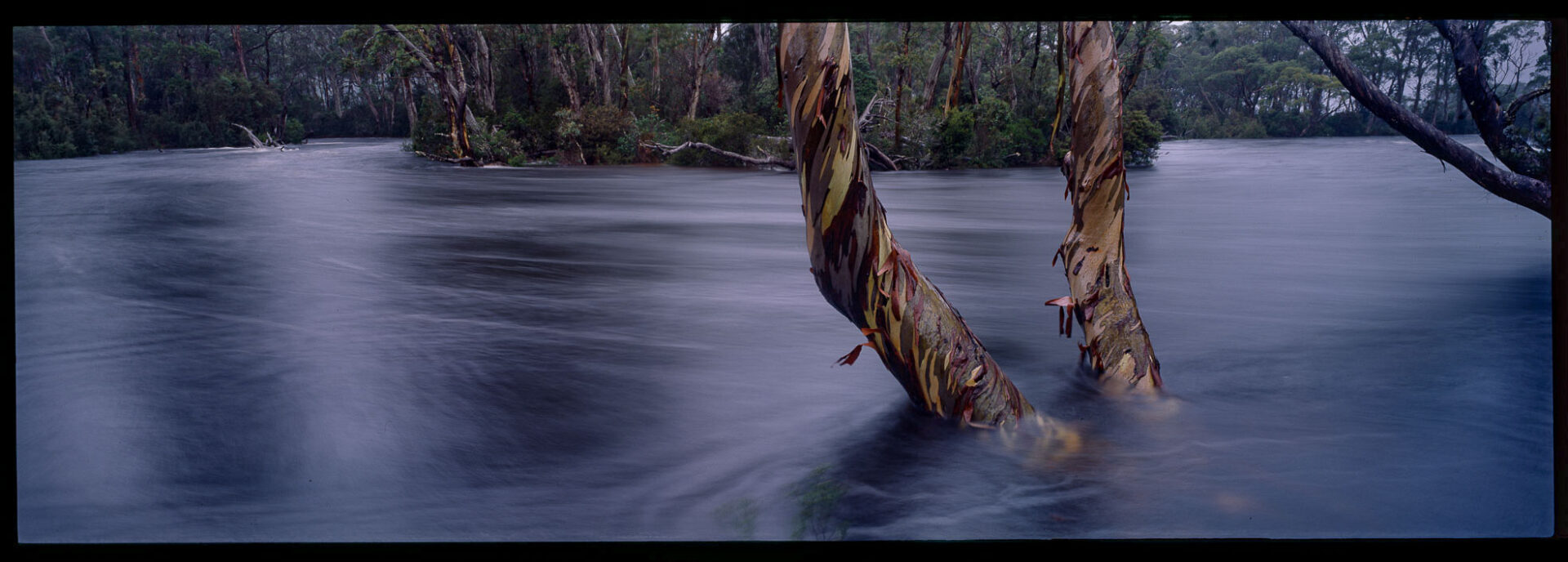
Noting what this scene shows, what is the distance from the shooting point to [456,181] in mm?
7422

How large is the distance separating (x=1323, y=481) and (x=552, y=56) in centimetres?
458

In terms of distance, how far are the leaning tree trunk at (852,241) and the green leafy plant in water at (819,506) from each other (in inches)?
19.0

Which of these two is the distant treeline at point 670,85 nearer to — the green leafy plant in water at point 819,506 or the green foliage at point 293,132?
the green foliage at point 293,132

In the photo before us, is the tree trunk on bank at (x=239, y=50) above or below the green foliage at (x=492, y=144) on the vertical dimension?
above

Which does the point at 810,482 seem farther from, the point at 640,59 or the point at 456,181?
the point at 456,181

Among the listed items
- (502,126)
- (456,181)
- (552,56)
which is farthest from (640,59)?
(456,181)

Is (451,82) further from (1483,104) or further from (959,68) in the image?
(1483,104)

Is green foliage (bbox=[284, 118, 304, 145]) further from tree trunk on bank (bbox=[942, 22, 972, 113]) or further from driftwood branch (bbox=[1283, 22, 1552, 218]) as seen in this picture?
driftwood branch (bbox=[1283, 22, 1552, 218])

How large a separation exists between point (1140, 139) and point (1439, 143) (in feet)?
4.49

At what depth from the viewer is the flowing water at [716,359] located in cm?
318

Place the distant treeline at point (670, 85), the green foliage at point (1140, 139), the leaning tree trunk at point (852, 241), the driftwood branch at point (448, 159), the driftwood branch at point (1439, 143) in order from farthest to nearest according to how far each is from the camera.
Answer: the driftwood branch at point (448, 159) → the green foliage at point (1140, 139) → the distant treeline at point (670, 85) → the driftwood branch at point (1439, 143) → the leaning tree trunk at point (852, 241)

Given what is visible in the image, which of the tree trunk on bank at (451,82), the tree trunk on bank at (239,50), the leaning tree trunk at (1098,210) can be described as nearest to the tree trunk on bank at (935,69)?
the leaning tree trunk at (1098,210)

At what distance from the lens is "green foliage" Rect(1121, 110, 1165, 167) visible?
4891 mm

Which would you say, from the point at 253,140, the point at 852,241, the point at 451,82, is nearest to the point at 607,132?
the point at 451,82
